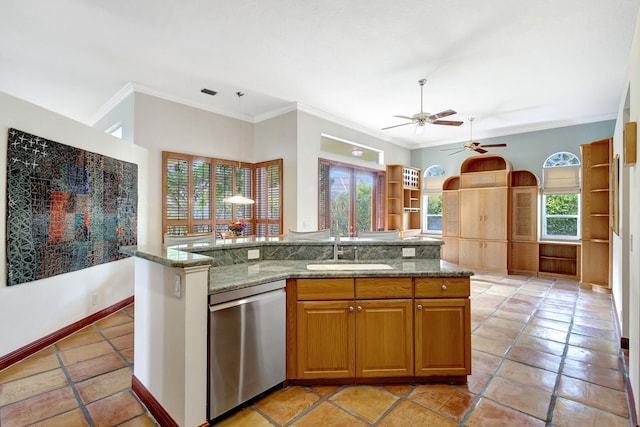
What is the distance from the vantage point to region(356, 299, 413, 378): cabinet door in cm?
231

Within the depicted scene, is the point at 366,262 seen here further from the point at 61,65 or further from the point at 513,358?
the point at 61,65

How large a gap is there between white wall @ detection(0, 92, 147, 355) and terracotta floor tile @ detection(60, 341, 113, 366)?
14.5 inches

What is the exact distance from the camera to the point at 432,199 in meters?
8.02

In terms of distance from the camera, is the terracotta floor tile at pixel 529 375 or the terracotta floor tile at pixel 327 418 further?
the terracotta floor tile at pixel 529 375

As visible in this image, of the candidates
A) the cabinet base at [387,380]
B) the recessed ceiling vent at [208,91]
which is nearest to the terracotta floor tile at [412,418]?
the cabinet base at [387,380]

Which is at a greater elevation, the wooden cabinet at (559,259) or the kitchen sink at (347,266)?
the kitchen sink at (347,266)

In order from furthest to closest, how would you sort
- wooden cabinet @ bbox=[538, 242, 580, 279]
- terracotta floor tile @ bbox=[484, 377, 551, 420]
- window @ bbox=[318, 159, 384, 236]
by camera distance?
wooden cabinet @ bbox=[538, 242, 580, 279]
window @ bbox=[318, 159, 384, 236]
terracotta floor tile @ bbox=[484, 377, 551, 420]

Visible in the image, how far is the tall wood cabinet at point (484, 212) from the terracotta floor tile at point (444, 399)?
194 inches

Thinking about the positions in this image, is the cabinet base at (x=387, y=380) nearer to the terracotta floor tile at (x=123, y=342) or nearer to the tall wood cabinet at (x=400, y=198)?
the terracotta floor tile at (x=123, y=342)

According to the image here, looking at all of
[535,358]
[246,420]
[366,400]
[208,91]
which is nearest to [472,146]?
[535,358]

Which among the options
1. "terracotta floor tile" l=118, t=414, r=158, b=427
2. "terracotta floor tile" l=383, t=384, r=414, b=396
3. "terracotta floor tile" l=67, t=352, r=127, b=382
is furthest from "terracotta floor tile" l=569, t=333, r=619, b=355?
"terracotta floor tile" l=67, t=352, r=127, b=382

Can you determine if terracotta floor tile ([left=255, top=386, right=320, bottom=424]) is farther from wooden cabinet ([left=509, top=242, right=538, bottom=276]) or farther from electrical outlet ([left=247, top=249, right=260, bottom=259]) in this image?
wooden cabinet ([left=509, top=242, right=538, bottom=276])

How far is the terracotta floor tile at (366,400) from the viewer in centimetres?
205

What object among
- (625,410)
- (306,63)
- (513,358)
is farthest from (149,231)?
(625,410)
